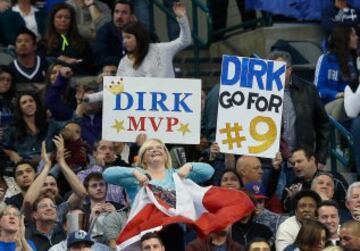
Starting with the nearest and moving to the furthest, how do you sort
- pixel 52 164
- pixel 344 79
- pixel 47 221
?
pixel 47 221 < pixel 52 164 < pixel 344 79

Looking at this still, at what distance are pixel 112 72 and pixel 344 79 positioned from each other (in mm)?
2633

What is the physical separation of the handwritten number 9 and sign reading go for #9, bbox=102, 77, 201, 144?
0.56m

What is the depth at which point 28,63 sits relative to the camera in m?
29.0

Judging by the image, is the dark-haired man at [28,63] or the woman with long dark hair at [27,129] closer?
the woman with long dark hair at [27,129]

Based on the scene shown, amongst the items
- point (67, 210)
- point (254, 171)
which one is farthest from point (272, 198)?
point (67, 210)

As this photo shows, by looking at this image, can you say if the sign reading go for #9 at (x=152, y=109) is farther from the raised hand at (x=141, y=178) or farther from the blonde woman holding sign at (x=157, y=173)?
the raised hand at (x=141, y=178)

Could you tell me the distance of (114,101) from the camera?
26.6 metres

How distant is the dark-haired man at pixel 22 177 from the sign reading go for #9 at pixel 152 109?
841 mm

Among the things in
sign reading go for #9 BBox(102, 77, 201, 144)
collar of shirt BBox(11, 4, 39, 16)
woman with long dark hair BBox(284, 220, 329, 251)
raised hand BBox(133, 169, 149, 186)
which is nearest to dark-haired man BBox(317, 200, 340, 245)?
woman with long dark hair BBox(284, 220, 329, 251)

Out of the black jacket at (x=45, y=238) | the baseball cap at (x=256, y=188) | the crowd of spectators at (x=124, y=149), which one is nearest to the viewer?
the crowd of spectators at (x=124, y=149)

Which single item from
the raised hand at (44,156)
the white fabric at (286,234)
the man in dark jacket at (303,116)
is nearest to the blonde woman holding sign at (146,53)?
the man in dark jacket at (303,116)

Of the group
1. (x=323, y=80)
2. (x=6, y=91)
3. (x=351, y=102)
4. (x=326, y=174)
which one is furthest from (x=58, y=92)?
(x=326, y=174)

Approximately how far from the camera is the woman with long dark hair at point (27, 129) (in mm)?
27438

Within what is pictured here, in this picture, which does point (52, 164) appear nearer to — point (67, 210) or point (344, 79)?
point (67, 210)
